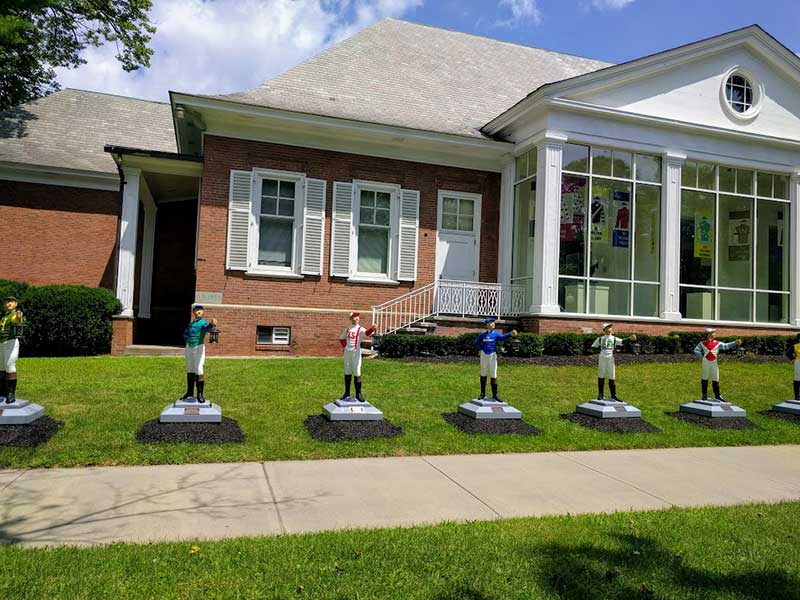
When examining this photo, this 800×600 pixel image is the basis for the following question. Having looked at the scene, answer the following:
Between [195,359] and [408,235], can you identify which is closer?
[195,359]

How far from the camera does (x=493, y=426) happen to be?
793 centimetres

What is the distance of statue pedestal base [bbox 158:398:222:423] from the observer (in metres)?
6.92

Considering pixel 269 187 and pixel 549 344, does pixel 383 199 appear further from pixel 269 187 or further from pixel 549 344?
pixel 549 344

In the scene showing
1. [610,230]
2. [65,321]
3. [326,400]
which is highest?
[610,230]

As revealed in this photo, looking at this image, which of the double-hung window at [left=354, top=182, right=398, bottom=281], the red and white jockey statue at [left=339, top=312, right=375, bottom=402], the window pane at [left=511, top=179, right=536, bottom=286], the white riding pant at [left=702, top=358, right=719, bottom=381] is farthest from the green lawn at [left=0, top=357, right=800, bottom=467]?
the window pane at [left=511, top=179, right=536, bottom=286]

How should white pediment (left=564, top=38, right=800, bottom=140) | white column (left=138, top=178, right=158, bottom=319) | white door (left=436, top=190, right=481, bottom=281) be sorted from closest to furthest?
white pediment (left=564, top=38, right=800, bottom=140) < white door (left=436, top=190, right=481, bottom=281) < white column (left=138, top=178, right=158, bottom=319)

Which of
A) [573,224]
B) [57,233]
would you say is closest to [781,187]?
[573,224]

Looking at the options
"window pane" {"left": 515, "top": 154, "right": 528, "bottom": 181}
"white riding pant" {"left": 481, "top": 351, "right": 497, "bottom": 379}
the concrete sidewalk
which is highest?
"window pane" {"left": 515, "top": 154, "right": 528, "bottom": 181}

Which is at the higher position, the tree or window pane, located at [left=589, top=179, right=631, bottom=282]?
the tree

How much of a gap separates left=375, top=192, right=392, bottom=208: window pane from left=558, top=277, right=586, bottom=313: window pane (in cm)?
500

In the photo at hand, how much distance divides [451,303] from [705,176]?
820 cm

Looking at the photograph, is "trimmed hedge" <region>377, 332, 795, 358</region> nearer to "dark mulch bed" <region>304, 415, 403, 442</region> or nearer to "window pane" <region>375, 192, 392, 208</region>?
"window pane" <region>375, 192, 392, 208</region>

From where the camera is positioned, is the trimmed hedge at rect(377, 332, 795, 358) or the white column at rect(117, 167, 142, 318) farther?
the white column at rect(117, 167, 142, 318)

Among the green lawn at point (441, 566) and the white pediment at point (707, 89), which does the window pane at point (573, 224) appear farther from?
the green lawn at point (441, 566)
